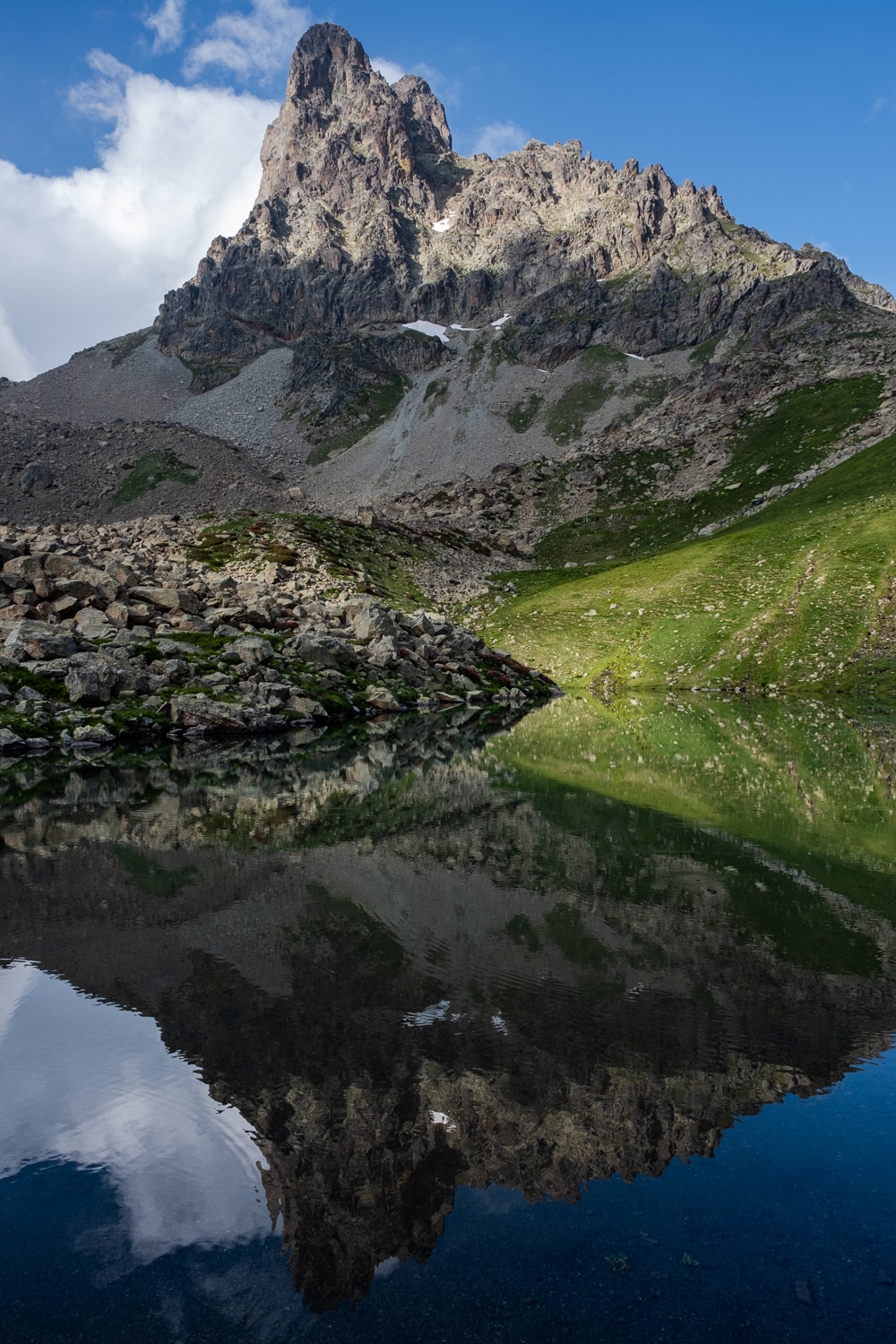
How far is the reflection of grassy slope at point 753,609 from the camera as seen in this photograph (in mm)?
68875

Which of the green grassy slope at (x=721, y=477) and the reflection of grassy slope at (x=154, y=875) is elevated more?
the green grassy slope at (x=721, y=477)

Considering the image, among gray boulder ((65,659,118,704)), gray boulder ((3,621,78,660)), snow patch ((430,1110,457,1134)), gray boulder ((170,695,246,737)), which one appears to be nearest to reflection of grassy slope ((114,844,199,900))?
snow patch ((430,1110,457,1134))

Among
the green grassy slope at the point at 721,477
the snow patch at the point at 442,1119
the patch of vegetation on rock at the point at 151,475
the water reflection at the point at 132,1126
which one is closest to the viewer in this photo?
the water reflection at the point at 132,1126

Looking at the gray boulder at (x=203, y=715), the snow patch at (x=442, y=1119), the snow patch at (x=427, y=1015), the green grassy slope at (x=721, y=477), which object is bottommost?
the gray boulder at (x=203, y=715)

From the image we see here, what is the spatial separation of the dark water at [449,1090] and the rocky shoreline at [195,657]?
87.9 ft

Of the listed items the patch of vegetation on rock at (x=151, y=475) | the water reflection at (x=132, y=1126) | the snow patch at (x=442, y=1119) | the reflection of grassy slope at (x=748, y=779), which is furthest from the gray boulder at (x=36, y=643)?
the patch of vegetation on rock at (x=151, y=475)

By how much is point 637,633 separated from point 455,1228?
79.1 metres

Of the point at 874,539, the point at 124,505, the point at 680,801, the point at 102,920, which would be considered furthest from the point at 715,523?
the point at 124,505

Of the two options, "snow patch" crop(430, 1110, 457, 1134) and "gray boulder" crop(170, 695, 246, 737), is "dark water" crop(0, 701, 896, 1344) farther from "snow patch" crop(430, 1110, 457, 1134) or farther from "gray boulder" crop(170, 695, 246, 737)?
"gray boulder" crop(170, 695, 246, 737)

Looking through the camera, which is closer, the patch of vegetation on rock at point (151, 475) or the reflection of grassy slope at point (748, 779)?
the reflection of grassy slope at point (748, 779)

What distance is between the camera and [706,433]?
485 ft

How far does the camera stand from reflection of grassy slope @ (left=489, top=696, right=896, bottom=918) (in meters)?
17.7

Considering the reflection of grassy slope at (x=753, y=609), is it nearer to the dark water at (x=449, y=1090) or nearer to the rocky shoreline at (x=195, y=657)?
the rocky shoreline at (x=195, y=657)

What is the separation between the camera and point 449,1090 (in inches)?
305
